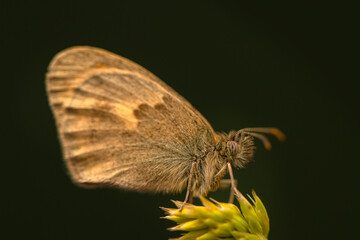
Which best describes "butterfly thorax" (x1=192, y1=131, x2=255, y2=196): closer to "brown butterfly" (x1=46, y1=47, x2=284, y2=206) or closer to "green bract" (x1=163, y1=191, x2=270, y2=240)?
"brown butterfly" (x1=46, y1=47, x2=284, y2=206)

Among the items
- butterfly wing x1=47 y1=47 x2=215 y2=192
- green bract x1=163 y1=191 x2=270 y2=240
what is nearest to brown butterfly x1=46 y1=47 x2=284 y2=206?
butterfly wing x1=47 y1=47 x2=215 y2=192

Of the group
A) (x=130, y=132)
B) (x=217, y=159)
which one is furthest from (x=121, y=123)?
(x=217, y=159)

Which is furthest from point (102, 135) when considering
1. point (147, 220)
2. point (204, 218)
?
point (147, 220)

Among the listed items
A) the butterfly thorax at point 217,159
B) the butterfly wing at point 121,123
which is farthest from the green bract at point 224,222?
the butterfly wing at point 121,123

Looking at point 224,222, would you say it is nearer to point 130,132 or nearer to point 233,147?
point 233,147

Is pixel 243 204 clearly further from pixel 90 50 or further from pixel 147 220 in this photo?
pixel 147 220

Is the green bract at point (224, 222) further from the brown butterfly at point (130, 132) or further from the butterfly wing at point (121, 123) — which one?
the butterfly wing at point (121, 123)
